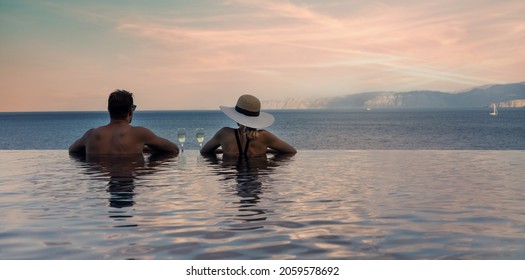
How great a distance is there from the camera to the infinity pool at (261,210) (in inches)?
198

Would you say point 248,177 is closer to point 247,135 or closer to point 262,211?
point 247,135

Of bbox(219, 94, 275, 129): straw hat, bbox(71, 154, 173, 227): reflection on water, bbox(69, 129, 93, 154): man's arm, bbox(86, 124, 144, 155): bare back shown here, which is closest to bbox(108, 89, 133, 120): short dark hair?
bbox(86, 124, 144, 155): bare back

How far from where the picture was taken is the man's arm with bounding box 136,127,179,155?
12.1 m

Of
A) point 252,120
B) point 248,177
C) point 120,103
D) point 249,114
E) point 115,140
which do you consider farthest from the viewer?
point 115,140

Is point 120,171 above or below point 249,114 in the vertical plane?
below

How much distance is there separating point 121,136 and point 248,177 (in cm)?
332

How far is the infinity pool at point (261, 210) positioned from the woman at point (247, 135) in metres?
0.60

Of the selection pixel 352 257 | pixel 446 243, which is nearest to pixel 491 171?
pixel 446 243

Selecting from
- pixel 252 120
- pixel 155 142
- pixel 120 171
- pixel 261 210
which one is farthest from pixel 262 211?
pixel 155 142

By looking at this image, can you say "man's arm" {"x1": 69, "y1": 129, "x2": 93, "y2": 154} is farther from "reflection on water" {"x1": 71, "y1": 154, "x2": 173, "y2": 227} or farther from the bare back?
the bare back

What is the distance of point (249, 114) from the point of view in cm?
1208

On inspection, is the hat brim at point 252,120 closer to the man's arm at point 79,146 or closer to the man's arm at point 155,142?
the man's arm at point 155,142

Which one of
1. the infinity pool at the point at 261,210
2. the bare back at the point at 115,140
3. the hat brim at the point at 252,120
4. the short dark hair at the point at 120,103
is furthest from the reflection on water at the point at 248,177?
the short dark hair at the point at 120,103

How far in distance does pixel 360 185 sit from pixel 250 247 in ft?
14.5
